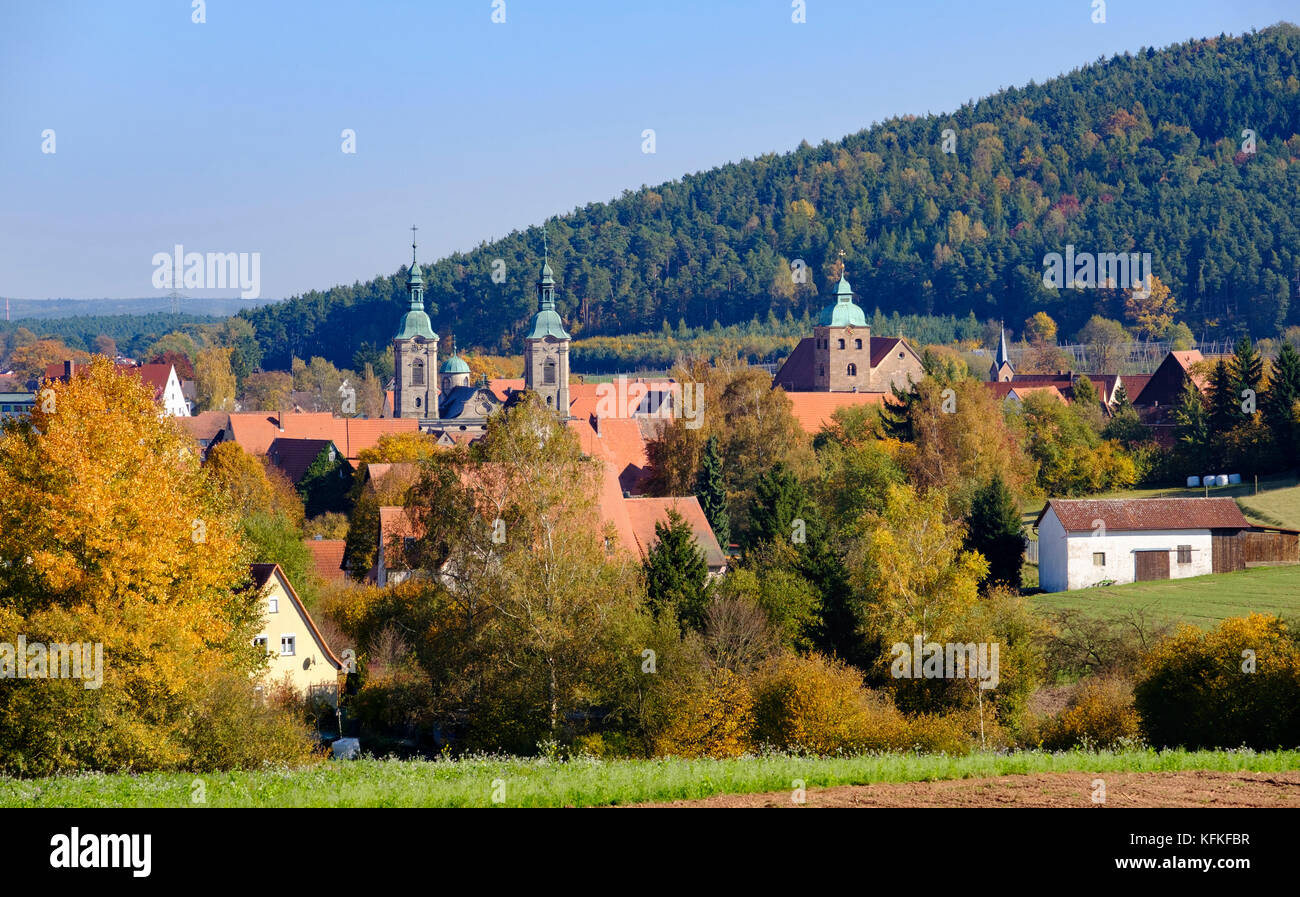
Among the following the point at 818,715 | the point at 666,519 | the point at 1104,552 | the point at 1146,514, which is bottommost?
the point at 818,715

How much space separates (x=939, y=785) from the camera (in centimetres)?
1456

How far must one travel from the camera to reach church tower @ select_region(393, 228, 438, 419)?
120 m

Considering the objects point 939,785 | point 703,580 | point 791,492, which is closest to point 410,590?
point 703,580

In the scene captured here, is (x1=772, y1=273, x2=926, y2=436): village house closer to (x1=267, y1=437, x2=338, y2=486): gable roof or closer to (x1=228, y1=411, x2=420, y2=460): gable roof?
(x1=228, y1=411, x2=420, y2=460): gable roof

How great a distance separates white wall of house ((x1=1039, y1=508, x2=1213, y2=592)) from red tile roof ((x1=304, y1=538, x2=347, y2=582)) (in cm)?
2381

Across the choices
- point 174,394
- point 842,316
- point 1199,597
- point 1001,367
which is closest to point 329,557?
point 1199,597

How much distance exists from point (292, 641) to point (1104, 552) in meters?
28.7

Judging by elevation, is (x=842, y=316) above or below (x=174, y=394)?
above

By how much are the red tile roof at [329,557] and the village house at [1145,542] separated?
23841mm

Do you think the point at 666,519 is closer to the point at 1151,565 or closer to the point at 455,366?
the point at 1151,565

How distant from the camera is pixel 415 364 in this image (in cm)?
12069

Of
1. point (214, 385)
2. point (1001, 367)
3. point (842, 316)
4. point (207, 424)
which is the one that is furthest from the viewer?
point (1001, 367)

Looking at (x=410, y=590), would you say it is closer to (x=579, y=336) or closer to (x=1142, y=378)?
(x=1142, y=378)
